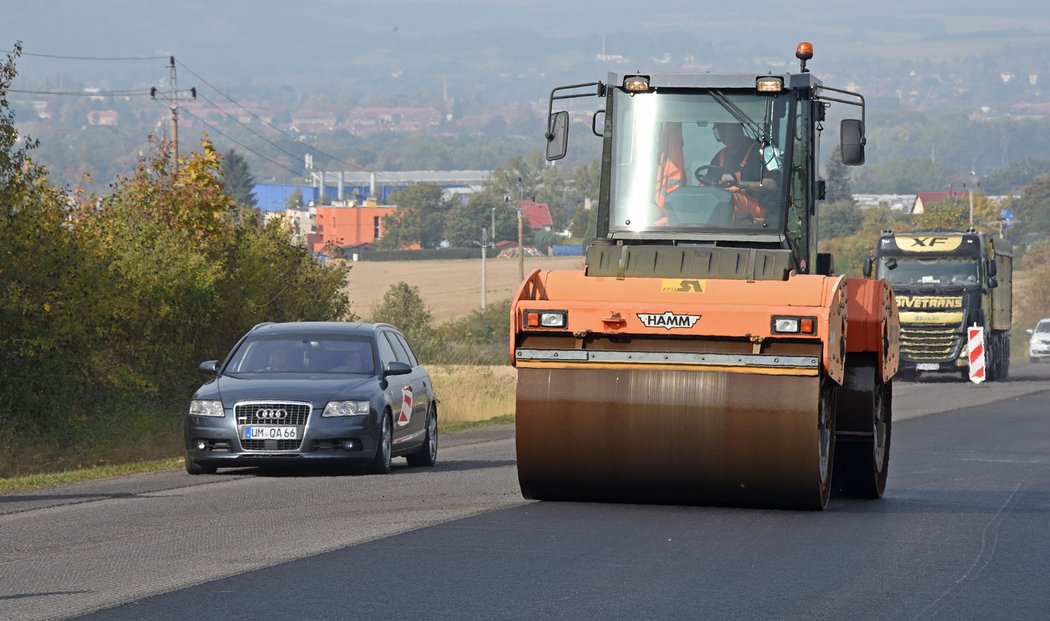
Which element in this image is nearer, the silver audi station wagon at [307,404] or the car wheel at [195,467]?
the silver audi station wagon at [307,404]

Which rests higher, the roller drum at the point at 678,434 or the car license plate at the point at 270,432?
the roller drum at the point at 678,434

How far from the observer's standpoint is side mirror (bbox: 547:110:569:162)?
1426 cm

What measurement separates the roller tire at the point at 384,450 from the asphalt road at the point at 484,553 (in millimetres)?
525

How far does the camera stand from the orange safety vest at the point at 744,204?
14.6 metres

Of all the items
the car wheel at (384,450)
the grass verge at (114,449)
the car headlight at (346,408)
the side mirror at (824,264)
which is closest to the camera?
the side mirror at (824,264)

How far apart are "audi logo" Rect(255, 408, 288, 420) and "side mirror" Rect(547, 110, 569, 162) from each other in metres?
4.08

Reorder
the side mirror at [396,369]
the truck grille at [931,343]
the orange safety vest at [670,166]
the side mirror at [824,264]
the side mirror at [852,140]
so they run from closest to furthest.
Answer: the side mirror at [852,140], the orange safety vest at [670,166], the side mirror at [824,264], the side mirror at [396,369], the truck grille at [931,343]

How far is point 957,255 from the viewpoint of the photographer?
46.5 meters

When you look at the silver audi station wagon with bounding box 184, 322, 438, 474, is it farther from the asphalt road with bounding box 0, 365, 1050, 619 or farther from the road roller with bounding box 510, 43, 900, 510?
the road roller with bounding box 510, 43, 900, 510

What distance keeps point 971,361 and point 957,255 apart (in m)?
2.90

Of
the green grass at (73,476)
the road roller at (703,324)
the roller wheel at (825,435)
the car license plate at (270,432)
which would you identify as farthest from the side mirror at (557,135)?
the green grass at (73,476)

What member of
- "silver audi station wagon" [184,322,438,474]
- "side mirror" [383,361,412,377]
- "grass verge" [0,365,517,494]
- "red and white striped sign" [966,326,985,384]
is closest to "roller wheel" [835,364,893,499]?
"silver audi station wagon" [184,322,438,474]

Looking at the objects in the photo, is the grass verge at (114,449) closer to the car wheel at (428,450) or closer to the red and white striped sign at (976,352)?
the car wheel at (428,450)

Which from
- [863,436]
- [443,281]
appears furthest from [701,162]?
[443,281]
